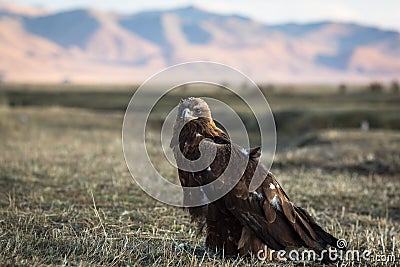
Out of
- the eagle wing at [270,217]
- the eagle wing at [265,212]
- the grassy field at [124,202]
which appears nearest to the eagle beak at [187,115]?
the eagle wing at [265,212]

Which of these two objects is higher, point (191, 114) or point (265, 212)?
point (191, 114)

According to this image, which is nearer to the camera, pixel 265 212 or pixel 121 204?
pixel 265 212

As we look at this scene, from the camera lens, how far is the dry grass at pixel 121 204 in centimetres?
541

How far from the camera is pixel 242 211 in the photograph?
547cm

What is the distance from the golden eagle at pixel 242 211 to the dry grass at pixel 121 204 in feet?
0.92

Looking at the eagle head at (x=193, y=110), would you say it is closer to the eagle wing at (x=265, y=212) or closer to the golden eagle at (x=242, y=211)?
the golden eagle at (x=242, y=211)

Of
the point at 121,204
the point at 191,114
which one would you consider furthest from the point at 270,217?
the point at 121,204

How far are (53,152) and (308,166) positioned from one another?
7442 millimetres

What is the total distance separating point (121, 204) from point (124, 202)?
0.45ft

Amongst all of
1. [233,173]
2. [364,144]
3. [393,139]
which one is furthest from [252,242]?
[393,139]

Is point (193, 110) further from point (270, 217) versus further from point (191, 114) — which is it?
point (270, 217)

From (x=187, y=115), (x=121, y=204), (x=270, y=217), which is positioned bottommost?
(x=121, y=204)

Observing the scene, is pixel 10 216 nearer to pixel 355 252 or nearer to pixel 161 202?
pixel 161 202

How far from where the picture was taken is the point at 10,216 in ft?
22.5
